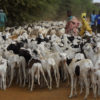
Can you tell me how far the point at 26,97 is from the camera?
6840mm

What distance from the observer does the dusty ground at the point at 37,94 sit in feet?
21.8

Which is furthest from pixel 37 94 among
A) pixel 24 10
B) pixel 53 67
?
pixel 24 10

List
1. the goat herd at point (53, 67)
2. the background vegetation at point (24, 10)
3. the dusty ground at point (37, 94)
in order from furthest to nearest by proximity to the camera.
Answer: the background vegetation at point (24, 10) → the dusty ground at point (37, 94) → the goat herd at point (53, 67)

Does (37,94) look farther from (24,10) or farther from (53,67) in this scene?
(24,10)

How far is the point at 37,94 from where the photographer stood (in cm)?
Answer: 690

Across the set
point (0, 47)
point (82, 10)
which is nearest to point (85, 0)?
point (82, 10)

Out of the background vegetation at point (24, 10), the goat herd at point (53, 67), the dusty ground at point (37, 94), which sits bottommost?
the dusty ground at point (37, 94)

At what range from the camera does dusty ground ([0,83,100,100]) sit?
6.64 metres

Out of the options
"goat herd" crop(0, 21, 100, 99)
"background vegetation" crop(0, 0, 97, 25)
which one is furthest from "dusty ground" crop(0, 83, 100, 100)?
"background vegetation" crop(0, 0, 97, 25)

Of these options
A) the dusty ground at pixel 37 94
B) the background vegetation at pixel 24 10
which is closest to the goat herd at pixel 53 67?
the dusty ground at pixel 37 94

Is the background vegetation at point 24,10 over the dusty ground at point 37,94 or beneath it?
over

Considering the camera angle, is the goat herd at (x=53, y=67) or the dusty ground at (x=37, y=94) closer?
the goat herd at (x=53, y=67)

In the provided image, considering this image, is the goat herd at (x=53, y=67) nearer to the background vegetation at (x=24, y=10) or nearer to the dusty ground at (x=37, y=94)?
the dusty ground at (x=37, y=94)

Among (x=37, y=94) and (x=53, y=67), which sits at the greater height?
(x=53, y=67)
